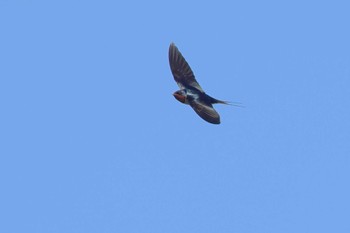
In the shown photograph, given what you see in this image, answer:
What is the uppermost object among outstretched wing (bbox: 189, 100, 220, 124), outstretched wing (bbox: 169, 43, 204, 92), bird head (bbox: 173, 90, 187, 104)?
outstretched wing (bbox: 169, 43, 204, 92)

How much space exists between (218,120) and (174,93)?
2384 millimetres

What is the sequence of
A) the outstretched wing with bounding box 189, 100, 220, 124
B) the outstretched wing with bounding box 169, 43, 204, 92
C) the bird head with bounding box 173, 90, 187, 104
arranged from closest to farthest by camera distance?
the outstretched wing with bounding box 189, 100, 220, 124 → the bird head with bounding box 173, 90, 187, 104 → the outstretched wing with bounding box 169, 43, 204, 92

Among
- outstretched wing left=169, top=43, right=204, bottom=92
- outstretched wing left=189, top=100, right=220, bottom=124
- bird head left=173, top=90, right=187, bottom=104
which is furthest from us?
outstretched wing left=169, top=43, right=204, bottom=92

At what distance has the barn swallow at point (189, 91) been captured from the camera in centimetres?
3078

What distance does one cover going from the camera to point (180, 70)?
3288cm

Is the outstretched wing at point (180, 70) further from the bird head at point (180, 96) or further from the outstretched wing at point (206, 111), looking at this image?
the outstretched wing at point (206, 111)

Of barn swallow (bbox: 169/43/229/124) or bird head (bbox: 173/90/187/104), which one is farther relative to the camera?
bird head (bbox: 173/90/187/104)

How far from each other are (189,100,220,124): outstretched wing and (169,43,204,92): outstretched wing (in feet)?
4.00

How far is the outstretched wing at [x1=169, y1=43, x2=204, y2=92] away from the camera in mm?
32656

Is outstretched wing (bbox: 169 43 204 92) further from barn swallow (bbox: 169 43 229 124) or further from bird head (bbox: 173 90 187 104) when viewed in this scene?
bird head (bbox: 173 90 187 104)

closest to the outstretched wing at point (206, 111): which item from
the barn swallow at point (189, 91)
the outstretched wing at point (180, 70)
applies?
the barn swallow at point (189, 91)

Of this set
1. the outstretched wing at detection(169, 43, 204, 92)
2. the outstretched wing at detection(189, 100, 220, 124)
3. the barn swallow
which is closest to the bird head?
the barn swallow

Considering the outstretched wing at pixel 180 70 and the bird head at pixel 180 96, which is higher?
the outstretched wing at pixel 180 70

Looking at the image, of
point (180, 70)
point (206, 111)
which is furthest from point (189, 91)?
point (206, 111)
